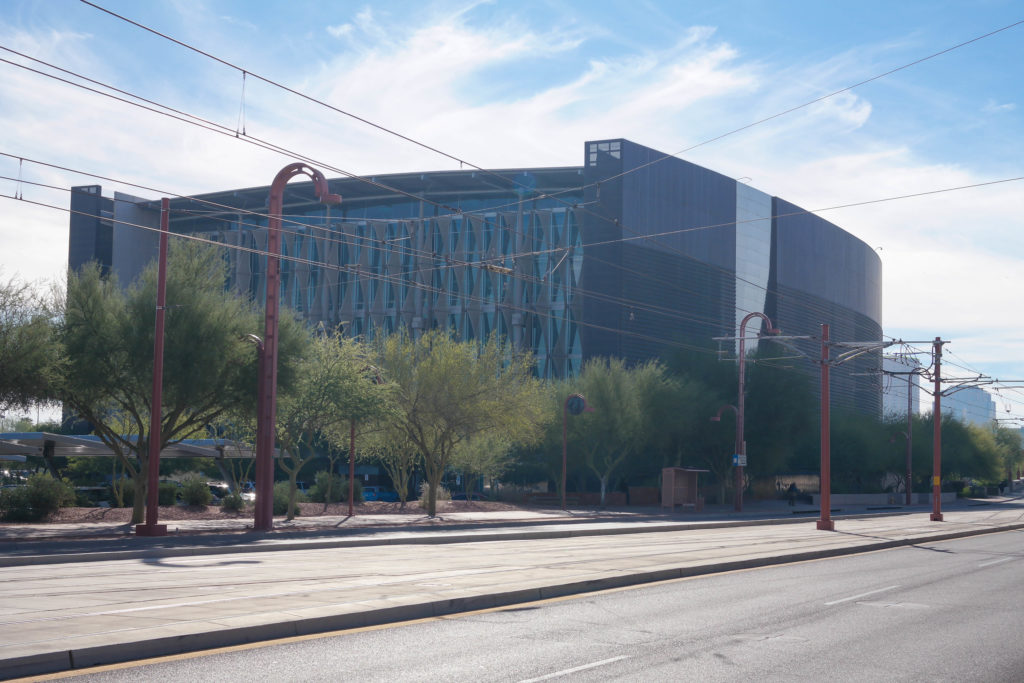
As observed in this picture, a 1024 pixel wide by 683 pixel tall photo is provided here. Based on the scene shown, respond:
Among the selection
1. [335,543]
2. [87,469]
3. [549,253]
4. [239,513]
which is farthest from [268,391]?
[549,253]

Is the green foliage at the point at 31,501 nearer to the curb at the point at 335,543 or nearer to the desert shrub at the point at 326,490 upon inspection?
the curb at the point at 335,543

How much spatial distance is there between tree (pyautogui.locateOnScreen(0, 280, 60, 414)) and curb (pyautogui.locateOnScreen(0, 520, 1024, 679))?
64.2 feet

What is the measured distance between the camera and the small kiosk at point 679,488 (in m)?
53.3

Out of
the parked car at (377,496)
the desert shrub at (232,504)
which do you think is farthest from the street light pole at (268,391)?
the parked car at (377,496)

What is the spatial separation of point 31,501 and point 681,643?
85.1 feet

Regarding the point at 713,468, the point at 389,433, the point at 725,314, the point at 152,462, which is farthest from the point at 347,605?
the point at 725,314

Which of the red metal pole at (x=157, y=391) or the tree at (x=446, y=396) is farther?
the tree at (x=446, y=396)

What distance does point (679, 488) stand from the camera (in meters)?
53.9

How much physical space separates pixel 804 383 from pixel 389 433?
3150 cm

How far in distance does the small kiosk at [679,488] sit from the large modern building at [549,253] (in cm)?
2070

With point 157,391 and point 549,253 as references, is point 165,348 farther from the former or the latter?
point 549,253

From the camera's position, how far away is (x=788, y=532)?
34219mm

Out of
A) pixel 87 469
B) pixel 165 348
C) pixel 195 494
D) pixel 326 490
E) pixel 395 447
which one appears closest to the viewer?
pixel 165 348

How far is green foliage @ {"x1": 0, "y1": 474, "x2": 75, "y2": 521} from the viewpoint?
30109mm
